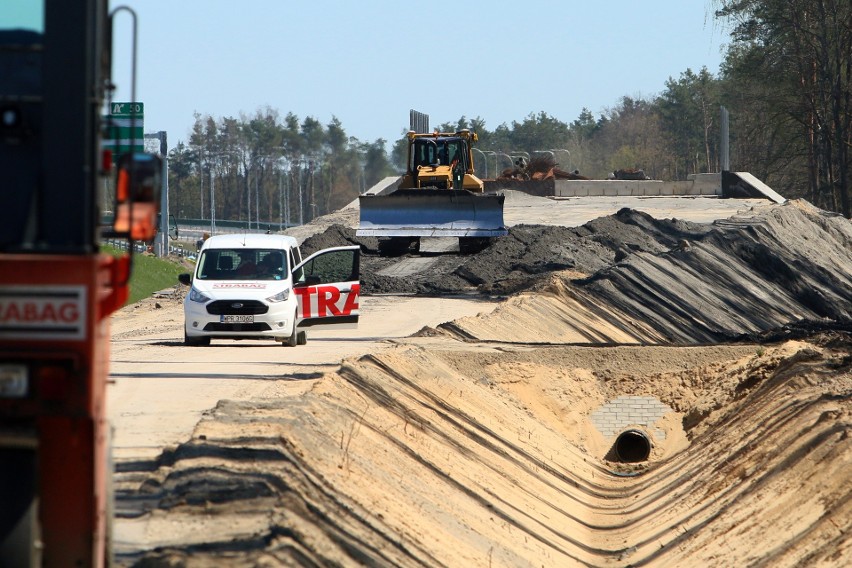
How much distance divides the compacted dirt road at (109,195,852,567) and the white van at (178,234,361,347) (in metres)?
0.56

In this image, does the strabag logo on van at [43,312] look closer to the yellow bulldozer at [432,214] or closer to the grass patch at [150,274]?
the yellow bulldozer at [432,214]

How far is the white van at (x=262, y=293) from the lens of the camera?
20.0m

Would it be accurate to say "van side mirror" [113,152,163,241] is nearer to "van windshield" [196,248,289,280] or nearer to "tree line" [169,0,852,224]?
"van windshield" [196,248,289,280]

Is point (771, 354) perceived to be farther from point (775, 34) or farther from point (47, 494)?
point (775, 34)

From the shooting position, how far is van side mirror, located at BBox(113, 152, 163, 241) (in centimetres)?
556

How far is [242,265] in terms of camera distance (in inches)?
819

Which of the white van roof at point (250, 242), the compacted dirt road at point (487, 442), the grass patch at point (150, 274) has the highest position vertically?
the white van roof at point (250, 242)

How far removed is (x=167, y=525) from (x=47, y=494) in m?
2.90

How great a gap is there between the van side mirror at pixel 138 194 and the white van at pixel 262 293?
13677 mm

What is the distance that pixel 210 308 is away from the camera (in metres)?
20.2

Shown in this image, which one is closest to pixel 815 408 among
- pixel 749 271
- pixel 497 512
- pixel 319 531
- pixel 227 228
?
pixel 497 512

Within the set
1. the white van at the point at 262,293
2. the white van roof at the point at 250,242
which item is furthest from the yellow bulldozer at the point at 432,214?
the white van at the point at 262,293

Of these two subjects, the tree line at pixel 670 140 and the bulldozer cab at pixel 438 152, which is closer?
the bulldozer cab at pixel 438 152

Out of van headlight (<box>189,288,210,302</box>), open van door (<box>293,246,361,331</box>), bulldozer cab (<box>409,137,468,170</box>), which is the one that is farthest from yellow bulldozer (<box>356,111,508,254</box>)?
van headlight (<box>189,288,210,302</box>)
